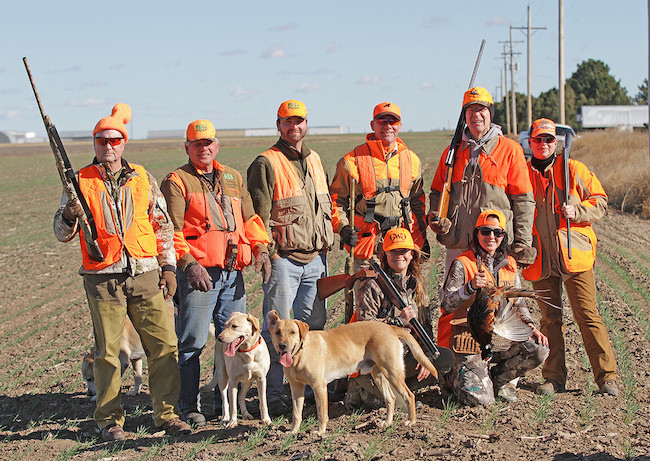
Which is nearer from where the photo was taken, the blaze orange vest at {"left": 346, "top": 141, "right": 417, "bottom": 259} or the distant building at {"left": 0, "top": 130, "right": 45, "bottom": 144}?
the blaze orange vest at {"left": 346, "top": 141, "right": 417, "bottom": 259}

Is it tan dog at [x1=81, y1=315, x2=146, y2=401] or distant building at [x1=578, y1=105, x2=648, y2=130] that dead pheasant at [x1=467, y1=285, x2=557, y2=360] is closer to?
tan dog at [x1=81, y1=315, x2=146, y2=401]

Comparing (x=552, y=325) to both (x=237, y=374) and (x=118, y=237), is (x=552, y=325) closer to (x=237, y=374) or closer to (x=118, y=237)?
(x=237, y=374)

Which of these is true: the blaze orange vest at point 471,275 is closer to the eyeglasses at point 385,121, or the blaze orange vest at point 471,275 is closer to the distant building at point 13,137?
the eyeglasses at point 385,121

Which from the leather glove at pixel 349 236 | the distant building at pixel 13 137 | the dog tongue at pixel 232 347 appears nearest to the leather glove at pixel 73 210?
the dog tongue at pixel 232 347

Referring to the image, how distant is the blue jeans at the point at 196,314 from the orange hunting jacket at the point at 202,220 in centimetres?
16

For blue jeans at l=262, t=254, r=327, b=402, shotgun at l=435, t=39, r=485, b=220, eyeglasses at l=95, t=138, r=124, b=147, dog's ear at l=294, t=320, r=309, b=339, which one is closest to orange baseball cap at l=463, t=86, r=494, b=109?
shotgun at l=435, t=39, r=485, b=220

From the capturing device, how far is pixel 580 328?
6848 millimetres

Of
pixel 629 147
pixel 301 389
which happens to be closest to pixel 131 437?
pixel 301 389

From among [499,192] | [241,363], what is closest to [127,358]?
[241,363]

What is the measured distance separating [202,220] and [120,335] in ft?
3.75

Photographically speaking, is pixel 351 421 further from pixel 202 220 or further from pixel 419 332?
pixel 202 220

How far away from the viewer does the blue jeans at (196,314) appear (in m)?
6.16

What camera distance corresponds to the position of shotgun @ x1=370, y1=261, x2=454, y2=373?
6.14 meters

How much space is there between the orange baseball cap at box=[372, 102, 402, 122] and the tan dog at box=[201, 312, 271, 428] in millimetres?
2177
